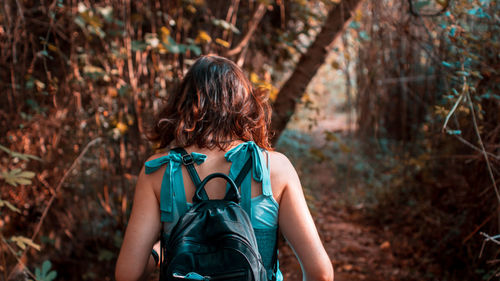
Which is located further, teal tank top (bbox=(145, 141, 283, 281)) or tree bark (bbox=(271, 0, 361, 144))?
tree bark (bbox=(271, 0, 361, 144))

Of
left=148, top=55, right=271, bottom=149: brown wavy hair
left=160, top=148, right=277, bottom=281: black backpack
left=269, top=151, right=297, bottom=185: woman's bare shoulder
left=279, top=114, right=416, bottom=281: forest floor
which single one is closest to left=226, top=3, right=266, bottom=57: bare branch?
left=279, top=114, right=416, bottom=281: forest floor

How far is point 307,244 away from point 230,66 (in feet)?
2.49

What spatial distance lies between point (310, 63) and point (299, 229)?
2414 mm

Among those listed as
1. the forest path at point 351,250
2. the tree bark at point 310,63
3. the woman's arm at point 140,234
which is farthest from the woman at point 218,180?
the forest path at point 351,250

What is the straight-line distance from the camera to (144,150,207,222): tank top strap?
147 cm

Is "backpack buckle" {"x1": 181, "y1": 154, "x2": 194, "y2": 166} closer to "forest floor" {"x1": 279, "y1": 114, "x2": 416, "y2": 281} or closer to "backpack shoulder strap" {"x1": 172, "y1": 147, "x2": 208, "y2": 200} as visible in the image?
"backpack shoulder strap" {"x1": 172, "y1": 147, "x2": 208, "y2": 200}

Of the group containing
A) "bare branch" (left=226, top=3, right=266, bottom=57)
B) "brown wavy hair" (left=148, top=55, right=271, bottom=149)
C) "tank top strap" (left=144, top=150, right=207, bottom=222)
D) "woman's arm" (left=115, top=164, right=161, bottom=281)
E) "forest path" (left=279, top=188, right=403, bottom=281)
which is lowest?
"forest path" (left=279, top=188, right=403, bottom=281)

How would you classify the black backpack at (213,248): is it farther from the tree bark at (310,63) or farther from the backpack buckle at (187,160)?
the tree bark at (310,63)

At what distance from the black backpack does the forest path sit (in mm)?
2526

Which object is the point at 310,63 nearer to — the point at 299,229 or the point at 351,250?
the point at 351,250

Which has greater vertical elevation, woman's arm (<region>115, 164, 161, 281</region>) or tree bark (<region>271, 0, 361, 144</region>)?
tree bark (<region>271, 0, 361, 144</region>)

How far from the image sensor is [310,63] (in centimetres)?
366

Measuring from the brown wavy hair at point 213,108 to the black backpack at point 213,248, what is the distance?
0.87ft

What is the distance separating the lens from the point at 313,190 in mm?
5988
